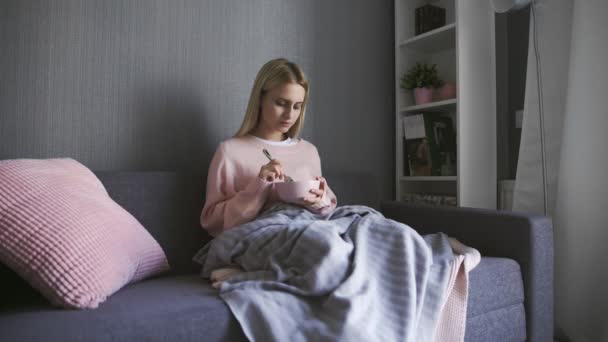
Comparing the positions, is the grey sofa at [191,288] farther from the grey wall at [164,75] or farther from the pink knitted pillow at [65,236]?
the grey wall at [164,75]

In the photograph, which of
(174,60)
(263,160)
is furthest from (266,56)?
(263,160)

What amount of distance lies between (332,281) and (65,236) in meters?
0.55

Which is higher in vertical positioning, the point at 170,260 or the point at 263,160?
the point at 263,160

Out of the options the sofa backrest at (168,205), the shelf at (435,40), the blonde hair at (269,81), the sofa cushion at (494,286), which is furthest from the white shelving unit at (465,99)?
the sofa backrest at (168,205)

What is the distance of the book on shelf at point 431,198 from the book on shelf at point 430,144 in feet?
0.33

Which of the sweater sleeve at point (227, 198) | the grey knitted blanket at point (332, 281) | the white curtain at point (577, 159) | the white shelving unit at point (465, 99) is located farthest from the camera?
the white shelving unit at point (465, 99)

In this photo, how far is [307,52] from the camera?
2014 mm

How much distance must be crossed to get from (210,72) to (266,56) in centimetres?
26

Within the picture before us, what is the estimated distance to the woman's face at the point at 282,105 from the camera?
1496 millimetres

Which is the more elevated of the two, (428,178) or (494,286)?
(428,178)

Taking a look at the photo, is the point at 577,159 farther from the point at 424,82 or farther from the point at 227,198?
the point at 227,198

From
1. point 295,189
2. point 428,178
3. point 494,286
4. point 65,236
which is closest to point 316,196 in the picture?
point 295,189

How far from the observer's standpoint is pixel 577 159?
1.69m

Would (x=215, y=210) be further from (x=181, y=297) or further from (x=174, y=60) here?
(x=174, y=60)
